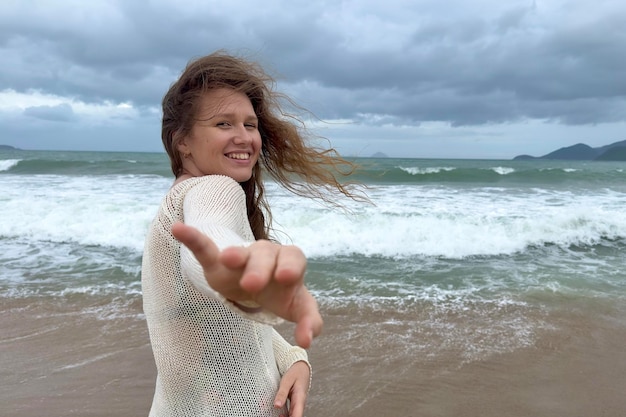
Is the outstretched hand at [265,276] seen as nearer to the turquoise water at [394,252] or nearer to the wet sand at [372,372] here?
the turquoise water at [394,252]

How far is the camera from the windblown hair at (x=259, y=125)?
4.73 feet

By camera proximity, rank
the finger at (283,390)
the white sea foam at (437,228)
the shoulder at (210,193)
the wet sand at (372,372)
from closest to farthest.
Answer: the shoulder at (210,193) → the finger at (283,390) → the wet sand at (372,372) → the white sea foam at (437,228)

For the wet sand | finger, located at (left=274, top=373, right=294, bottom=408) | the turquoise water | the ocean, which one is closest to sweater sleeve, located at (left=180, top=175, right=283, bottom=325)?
finger, located at (left=274, top=373, right=294, bottom=408)

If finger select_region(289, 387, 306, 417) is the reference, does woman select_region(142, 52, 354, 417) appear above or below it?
above

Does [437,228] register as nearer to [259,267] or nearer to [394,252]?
[394,252]

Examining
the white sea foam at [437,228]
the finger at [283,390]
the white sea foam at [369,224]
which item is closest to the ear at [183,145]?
the finger at [283,390]

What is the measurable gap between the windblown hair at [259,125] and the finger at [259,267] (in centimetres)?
78

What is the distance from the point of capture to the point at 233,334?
3.98ft

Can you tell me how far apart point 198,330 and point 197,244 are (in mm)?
545

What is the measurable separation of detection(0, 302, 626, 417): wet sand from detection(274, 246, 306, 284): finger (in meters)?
3.22

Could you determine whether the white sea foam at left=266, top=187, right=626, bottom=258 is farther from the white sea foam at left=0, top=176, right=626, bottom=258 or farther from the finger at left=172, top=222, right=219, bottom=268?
the finger at left=172, top=222, right=219, bottom=268

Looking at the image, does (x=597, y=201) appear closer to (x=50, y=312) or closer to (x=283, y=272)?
(x=50, y=312)

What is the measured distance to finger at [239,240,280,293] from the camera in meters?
0.66

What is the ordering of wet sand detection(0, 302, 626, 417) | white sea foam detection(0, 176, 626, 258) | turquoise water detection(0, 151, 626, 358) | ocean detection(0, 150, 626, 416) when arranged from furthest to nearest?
white sea foam detection(0, 176, 626, 258)
turquoise water detection(0, 151, 626, 358)
ocean detection(0, 150, 626, 416)
wet sand detection(0, 302, 626, 417)
